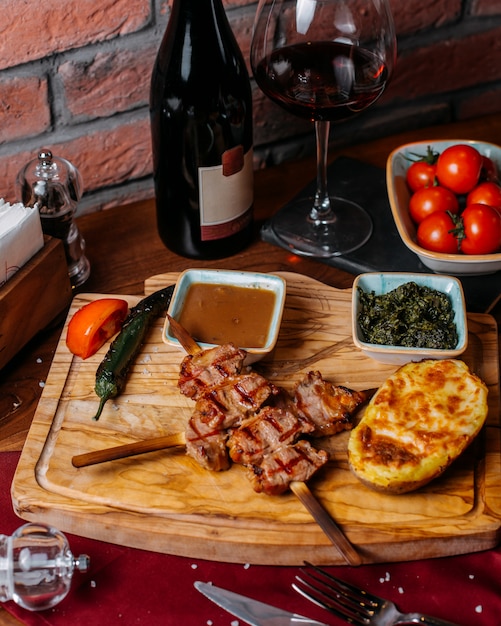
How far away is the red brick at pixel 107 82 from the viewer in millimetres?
1882

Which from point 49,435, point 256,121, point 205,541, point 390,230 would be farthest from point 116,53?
point 205,541

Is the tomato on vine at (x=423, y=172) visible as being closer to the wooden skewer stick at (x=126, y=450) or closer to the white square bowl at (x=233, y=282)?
the white square bowl at (x=233, y=282)

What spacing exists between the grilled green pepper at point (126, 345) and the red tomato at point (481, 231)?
651mm

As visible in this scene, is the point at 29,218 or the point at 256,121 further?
the point at 256,121

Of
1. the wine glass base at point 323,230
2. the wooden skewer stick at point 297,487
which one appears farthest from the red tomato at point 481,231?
the wooden skewer stick at point 297,487

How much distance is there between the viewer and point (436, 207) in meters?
1.86

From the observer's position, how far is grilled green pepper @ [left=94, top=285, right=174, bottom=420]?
1510 mm

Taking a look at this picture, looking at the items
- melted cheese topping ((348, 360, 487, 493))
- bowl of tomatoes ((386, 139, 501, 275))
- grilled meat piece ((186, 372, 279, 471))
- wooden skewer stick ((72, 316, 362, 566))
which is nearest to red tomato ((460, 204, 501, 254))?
bowl of tomatoes ((386, 139, 501, 275))

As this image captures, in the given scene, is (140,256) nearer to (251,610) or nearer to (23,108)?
(23,108)

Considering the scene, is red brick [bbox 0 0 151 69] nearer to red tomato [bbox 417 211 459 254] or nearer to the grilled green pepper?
the grilled green pepper

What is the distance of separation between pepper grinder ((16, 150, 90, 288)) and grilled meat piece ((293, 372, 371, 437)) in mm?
622

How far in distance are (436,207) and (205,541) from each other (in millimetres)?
957

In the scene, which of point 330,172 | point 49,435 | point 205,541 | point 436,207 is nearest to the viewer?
point 205,541

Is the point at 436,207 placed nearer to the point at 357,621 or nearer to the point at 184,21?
the point at 184,21
